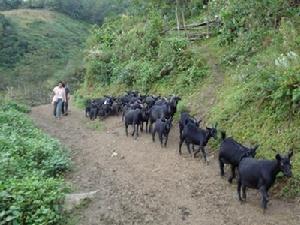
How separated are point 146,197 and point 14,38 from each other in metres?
56.5

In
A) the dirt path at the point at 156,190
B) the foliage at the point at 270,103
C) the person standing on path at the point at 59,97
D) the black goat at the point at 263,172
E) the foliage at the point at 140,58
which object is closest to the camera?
the dirt path at the point at 156,190

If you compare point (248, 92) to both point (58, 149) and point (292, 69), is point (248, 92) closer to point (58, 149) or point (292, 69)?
point (292, 69)

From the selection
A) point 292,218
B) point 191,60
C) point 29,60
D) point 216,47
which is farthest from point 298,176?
point 29,60

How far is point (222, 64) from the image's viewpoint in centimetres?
1875

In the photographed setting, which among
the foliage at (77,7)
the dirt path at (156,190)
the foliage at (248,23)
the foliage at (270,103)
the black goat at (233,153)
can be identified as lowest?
the dirt path at (156,190)

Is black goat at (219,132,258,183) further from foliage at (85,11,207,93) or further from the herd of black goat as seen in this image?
foliage at (85,11,207,93)

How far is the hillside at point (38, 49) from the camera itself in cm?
4788

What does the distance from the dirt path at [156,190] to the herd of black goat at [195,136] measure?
1.13ft

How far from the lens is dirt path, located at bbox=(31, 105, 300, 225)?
845 centimetres

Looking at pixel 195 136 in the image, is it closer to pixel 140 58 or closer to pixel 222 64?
pixel 222 64

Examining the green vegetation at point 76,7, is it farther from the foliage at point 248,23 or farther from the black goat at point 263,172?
the black goat at point 263,172

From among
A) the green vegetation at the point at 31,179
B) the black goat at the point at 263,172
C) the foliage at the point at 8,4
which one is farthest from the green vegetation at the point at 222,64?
the foliage at the point at 8,4

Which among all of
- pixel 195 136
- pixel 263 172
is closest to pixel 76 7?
pixel 195 136

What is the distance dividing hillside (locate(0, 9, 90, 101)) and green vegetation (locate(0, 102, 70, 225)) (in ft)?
88.3
